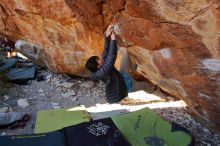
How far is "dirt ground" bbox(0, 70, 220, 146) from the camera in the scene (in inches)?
197

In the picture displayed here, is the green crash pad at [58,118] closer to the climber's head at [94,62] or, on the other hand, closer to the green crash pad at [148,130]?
the green crash pad at [148,130]

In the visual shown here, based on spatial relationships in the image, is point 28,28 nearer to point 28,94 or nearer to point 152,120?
point 28,94

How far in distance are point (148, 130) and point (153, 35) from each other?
1257 mm

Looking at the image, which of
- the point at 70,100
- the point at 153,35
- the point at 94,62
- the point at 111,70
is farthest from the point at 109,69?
the point at 70,100

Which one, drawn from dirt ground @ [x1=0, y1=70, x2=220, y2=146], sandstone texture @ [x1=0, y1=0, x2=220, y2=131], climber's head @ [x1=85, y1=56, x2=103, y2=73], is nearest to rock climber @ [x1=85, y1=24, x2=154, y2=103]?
climber's head @ [x1=85, y1=56, x2=103, y2=73]

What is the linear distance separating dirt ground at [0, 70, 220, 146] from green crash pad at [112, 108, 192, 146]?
37cm

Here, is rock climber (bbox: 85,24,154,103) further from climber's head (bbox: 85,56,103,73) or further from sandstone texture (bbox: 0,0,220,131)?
sandstone texture (bbox: 0,0,220,131)

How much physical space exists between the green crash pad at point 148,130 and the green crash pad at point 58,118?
23.5 inches

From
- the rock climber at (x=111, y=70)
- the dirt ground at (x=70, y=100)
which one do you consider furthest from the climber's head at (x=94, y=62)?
the dirt ground at (x=70, y=100)

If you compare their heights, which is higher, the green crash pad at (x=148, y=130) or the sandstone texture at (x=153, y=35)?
the sandstone texture at (x=153, y=35)

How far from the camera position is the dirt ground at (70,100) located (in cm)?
501

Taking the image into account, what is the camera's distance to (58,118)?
5.10m

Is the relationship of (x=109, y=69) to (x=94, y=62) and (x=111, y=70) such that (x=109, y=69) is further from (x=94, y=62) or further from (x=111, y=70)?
(x=94, y=62)

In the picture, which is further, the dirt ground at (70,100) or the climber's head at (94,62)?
the dirt ground at (70,100)
